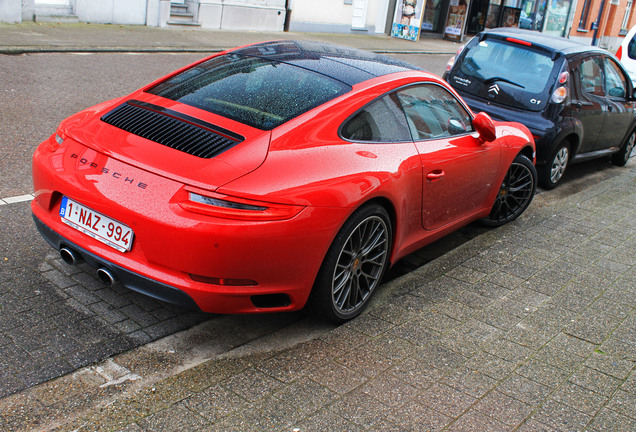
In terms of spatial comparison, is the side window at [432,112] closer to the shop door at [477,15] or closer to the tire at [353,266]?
the tire at [353,266]

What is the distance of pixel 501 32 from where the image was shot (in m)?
8.48

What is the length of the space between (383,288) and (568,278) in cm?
153

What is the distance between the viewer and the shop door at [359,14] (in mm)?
23328

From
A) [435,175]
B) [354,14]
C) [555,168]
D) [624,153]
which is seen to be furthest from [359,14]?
[435,175]

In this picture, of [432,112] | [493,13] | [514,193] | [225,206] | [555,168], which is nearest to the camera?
[225,206]

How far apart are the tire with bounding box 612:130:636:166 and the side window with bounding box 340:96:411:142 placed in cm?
637

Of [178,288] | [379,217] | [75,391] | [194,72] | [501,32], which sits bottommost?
[75,391]

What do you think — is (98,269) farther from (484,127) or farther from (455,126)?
(484,127)

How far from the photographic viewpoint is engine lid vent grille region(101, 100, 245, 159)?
3682 millimetres

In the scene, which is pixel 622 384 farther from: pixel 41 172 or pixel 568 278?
pixel 41 172

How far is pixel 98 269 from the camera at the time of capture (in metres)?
3.64

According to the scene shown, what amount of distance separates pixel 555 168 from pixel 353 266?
473cm

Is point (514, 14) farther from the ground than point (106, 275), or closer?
farther from the ground

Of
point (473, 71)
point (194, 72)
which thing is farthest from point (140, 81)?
point (194, 72)
